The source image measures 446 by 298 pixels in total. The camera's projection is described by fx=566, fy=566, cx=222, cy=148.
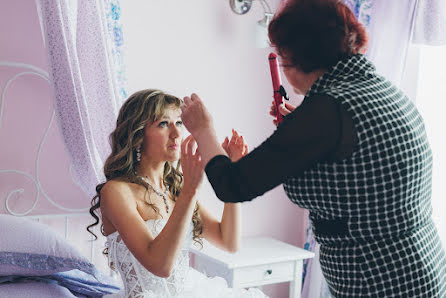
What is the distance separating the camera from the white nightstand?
2.48 m

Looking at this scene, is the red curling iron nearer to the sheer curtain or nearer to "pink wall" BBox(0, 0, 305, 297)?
the sheer curtain

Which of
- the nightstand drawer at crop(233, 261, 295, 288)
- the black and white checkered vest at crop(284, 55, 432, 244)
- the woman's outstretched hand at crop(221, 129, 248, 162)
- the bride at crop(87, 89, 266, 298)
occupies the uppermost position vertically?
the black and white checkered vest at crop(284, 55, 432, 244)

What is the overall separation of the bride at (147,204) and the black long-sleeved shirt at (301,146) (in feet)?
1.77

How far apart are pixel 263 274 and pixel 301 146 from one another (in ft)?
5.30

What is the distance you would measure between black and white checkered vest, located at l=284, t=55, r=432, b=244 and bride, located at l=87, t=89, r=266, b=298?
0.53 metres

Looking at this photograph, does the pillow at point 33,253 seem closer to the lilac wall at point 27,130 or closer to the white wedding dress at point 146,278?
the white wedding dress at point 146,278

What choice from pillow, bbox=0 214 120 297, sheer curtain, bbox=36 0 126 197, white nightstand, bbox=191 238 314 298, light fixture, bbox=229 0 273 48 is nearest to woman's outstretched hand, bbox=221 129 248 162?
sheer curtain, bbox=36 0 126 197

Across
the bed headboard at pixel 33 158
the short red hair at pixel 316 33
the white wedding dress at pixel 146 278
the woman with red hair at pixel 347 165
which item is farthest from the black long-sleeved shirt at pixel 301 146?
the bed headboard at pixel 33 158

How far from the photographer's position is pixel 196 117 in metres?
1.24

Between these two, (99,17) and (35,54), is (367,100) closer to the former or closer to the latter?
(99,17)

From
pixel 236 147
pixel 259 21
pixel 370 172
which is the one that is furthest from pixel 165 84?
pixel 370 172

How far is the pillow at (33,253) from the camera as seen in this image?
1925 millimetres

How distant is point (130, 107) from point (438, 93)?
1339 millimetres

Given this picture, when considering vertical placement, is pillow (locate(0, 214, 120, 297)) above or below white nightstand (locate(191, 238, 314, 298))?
above
